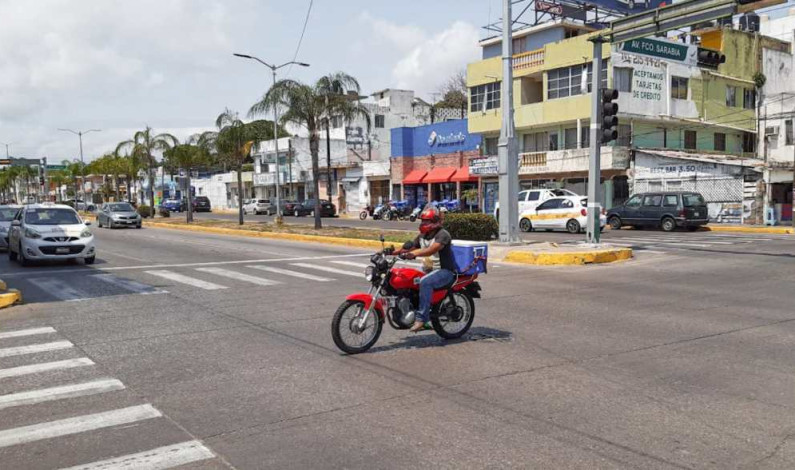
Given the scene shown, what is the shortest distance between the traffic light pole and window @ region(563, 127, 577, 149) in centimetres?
2307

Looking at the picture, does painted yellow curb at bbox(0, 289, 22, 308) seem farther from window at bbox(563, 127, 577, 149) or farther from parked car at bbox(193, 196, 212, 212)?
parked car at bbox(193, 196, 212, 212)

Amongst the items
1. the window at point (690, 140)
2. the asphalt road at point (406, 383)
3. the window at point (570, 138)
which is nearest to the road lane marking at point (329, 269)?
the asphalt road at point (406, 383)

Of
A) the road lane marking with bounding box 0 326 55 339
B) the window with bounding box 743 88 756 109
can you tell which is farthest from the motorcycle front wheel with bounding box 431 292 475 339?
the window with bounding box 743 88 756 109

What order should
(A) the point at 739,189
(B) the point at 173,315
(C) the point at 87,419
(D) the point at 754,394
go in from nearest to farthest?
(C) the point at 87,419, (D) the point at 754,394, (B) the point at 173,315, (A) the point at 739,189

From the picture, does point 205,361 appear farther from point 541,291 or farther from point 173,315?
point 541,291

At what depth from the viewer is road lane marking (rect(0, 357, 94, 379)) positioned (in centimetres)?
651

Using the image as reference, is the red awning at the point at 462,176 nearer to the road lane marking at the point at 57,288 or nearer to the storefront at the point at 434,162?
the storefront at the point at 434,162

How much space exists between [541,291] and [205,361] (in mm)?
6693

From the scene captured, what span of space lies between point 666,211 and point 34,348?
87.6 feet

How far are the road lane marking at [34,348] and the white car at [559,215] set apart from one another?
22.9m

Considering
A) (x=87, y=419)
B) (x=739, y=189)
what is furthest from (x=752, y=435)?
(x=739, y=189)

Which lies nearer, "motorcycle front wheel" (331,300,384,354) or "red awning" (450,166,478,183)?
"motorcycle front wheel" (331,300,384,354)

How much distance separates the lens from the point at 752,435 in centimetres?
458

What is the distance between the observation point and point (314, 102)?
28797 mm
